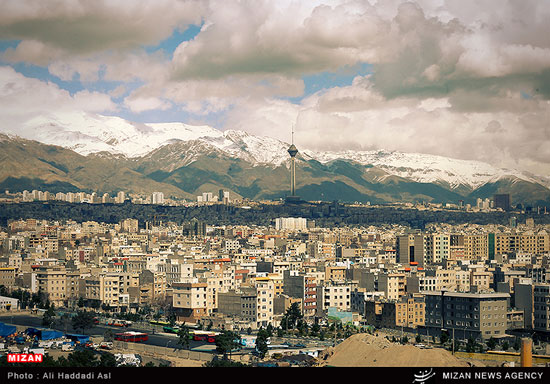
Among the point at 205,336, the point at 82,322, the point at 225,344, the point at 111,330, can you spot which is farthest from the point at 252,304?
the point at 225,344

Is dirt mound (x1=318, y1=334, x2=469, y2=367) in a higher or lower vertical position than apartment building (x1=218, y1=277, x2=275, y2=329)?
lower

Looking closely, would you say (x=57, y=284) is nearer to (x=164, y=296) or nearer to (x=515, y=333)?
(x=164, y=296)

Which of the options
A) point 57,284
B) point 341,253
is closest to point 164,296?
point 57,284

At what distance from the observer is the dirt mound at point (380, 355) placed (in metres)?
41.1

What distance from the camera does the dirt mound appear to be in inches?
1617

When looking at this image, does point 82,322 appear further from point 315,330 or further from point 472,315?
point 472,315

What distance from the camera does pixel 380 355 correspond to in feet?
144

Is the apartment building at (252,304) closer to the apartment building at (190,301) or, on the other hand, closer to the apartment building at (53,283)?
the apartment building at (190,301)

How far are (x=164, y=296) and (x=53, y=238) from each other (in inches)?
2405

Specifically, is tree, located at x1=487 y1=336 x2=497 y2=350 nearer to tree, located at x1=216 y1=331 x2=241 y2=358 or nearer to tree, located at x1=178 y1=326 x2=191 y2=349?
tree, located at x1=216 y1=331 x2=241 y2=358

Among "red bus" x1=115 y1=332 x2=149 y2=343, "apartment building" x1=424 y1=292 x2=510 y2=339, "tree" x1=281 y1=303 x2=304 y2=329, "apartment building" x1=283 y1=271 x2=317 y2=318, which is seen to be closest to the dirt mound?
"red bus" x1=115 y1=332 x2=149 y2=343
